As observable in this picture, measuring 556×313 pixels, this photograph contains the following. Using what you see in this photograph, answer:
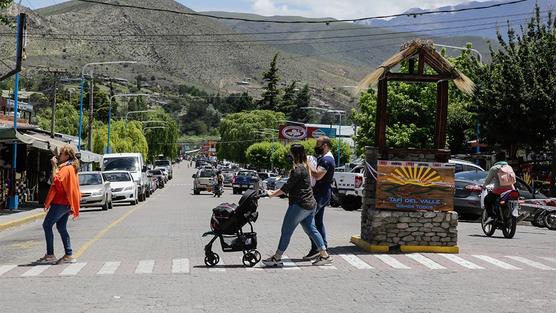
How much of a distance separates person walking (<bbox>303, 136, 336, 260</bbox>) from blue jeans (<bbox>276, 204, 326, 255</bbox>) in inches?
18.4

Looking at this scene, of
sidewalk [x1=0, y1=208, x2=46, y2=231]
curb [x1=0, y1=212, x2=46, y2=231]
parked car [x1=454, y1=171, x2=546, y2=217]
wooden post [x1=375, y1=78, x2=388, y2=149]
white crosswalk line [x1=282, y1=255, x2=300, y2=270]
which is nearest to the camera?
white crosswalk line [x1=282, y1=255, x2=300, y2=270]

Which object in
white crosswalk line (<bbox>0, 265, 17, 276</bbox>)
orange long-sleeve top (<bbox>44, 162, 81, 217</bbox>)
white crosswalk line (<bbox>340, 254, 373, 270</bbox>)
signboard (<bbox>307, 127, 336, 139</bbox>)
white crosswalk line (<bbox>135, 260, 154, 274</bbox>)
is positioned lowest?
white crosswalk line (<bbox>0, 265, 17, 276</bbox>)

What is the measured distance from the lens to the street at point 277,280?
Answer: 9352 mm

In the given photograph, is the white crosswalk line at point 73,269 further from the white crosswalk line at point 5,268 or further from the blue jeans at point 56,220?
the white crosswalk line at point 5,268

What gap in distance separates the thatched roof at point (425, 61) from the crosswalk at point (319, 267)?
10.3ft

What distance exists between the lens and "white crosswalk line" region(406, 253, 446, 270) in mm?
12461

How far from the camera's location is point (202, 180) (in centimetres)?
5469

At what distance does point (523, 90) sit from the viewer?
3266 cm

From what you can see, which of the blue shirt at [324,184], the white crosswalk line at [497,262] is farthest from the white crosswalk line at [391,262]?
→ the white crosswalk line at [497,262]

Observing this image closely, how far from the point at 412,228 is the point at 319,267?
2.37 metres

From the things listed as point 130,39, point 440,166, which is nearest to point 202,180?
point 440,166

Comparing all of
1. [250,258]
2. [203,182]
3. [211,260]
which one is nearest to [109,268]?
[211,260]

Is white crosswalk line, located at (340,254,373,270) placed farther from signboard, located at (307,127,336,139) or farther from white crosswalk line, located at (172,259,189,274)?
signboard, located at (307,127,336,139)

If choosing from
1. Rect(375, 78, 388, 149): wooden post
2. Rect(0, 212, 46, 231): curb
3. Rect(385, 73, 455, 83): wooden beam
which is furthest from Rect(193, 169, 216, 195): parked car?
Rect(385, 73, 455, 83): wooden beam
